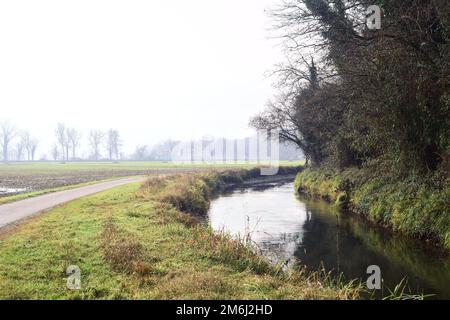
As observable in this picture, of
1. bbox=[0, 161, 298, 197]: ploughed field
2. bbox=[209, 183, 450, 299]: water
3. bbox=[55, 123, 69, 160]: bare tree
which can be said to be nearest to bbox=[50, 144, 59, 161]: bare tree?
bbox=[55, 123, 69, 160]: bare tree

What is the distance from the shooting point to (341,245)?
571 inches

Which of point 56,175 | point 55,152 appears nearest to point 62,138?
point 55,152

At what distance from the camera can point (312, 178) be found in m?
33.6

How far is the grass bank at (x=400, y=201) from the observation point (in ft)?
42.7

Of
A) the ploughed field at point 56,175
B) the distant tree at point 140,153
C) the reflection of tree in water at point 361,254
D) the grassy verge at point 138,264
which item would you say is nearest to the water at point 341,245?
the reflection of tree in water at point 361,254

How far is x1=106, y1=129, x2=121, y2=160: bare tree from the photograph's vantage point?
158875 mm

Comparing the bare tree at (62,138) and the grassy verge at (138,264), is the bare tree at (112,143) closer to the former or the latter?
the bare tree at (62,138)

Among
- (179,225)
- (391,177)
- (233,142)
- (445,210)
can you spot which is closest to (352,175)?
(391,177)

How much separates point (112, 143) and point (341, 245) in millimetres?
153261

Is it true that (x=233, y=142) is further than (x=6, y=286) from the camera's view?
Yes

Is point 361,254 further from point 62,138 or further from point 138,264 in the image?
point 62,138

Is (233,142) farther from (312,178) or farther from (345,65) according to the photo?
(345,65)

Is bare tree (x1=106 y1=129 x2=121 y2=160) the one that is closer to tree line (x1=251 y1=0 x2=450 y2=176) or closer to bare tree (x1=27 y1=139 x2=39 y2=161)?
bare tree (x1=27 y1=139 x2=39 y2=161)

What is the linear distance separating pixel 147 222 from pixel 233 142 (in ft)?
372
